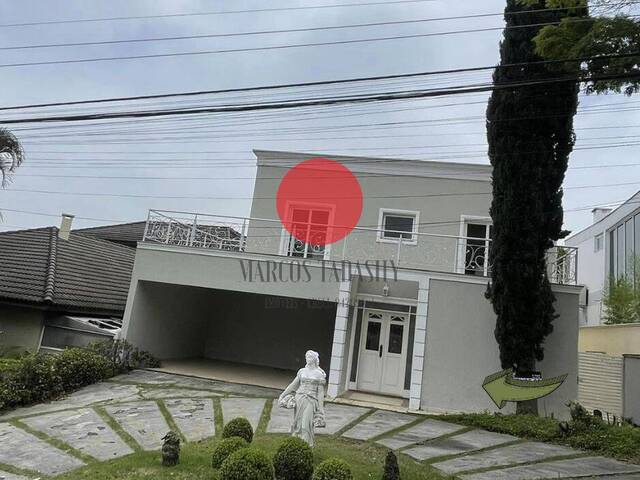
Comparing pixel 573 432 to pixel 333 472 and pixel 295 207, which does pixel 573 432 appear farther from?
pixel 295 207

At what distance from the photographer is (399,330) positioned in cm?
1227

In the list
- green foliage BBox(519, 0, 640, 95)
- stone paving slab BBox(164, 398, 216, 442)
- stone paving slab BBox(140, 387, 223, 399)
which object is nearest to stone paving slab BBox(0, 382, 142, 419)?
stone paving slab BBox(140, 387, 223, 399)

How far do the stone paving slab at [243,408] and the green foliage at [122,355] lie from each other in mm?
3388

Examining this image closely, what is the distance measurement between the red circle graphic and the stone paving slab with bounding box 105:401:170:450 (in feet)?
21.7

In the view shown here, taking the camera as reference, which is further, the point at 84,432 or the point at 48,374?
the point at 48,374

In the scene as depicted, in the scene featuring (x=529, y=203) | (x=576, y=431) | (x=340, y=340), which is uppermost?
(x=529, y=203)

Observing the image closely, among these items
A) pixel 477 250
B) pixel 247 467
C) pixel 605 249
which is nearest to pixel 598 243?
pixel 605 249

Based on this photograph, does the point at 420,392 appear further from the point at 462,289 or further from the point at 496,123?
the point at 496,123

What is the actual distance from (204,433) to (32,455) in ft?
7.91

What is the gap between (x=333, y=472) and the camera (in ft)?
15.4

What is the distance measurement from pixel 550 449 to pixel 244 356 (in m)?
10.3

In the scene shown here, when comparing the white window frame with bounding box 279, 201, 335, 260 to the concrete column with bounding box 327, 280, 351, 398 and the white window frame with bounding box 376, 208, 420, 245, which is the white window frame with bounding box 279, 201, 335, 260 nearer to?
the white window frame with bounding box 376, 208, 420, 245

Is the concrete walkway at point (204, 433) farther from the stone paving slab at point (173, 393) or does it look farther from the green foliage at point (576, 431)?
the green foliage at point (576, 431)

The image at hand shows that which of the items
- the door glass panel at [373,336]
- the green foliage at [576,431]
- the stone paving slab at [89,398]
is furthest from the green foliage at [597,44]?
the stone paving slab at [89,398]
